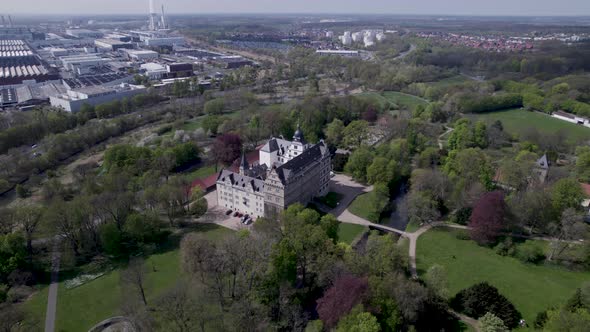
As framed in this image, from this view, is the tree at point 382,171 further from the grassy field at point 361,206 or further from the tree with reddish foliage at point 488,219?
the tree with reddish foliage at point 488,219

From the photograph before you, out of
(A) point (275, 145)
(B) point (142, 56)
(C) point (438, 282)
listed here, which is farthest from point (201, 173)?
(B) point (142, 56)

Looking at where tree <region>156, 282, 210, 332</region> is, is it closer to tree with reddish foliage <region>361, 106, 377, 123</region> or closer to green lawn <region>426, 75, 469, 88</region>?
tree with reddish foliage <region>361, 106, 377, 123</region>

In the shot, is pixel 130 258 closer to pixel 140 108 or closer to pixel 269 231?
pixel 269 231

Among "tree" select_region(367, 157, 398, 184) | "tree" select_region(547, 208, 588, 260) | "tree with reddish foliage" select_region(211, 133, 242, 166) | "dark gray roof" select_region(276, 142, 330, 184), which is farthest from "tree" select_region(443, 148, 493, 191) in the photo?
"tree with reddish foliage" select_region(211, 133, 242, 166)

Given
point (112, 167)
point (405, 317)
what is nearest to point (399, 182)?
point (405, 317)

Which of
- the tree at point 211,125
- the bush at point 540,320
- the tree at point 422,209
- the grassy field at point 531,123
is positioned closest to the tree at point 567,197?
the tree at point 422,209

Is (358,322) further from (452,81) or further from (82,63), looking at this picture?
(82,63)

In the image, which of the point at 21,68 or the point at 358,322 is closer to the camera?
the point at 358,322
